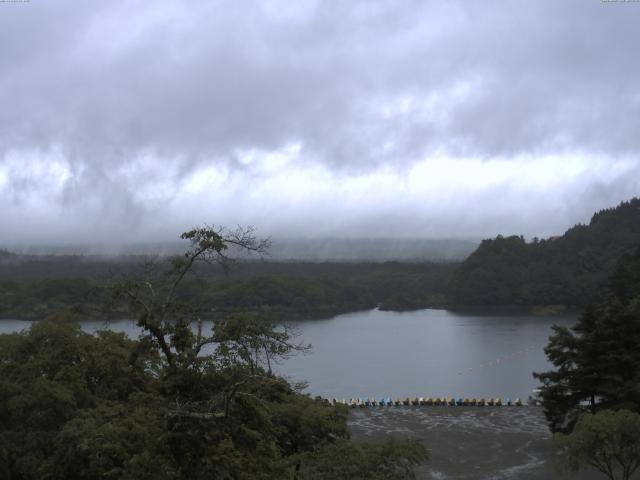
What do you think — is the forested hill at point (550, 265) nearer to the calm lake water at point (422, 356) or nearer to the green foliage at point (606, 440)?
the calm lake water at point (422, 356)

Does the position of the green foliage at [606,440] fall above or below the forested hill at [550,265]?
below

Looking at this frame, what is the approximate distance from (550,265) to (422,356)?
5674 centimetres

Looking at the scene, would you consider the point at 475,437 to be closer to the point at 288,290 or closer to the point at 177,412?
the point at 177,412

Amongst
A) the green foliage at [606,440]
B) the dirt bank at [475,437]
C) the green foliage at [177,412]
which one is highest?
the green foliage at [177,412]

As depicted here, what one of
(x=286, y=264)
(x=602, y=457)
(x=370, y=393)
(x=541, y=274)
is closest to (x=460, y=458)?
(x=602, y=457)

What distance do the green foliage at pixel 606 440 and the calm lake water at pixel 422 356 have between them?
16465 millimetres

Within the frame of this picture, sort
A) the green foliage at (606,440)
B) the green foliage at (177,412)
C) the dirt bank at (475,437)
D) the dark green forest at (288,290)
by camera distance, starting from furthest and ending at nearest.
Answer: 1. the dark green forest at (288,290)
2. the dirt bank at (475,437)
3. the green foliage at (606,440)
4. the green foliage at (177,412)

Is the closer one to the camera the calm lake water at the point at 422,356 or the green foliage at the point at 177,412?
the green foliage at the point at 177,412

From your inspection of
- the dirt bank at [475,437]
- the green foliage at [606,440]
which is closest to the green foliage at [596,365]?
the dirt bank at [475,437]

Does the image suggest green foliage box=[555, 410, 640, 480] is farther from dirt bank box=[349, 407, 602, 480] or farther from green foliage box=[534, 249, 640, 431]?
green foliage box=[534, 249, 640, 431]

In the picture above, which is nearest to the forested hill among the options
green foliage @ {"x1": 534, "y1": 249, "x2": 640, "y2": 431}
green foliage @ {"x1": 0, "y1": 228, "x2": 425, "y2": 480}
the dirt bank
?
the dirt bank

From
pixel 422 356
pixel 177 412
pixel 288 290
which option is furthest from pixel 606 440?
pixel 288 290

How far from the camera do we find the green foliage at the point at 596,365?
21516mm

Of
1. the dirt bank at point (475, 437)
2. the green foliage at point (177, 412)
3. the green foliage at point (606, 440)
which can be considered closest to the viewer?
the green foliage at point (177, 412)
